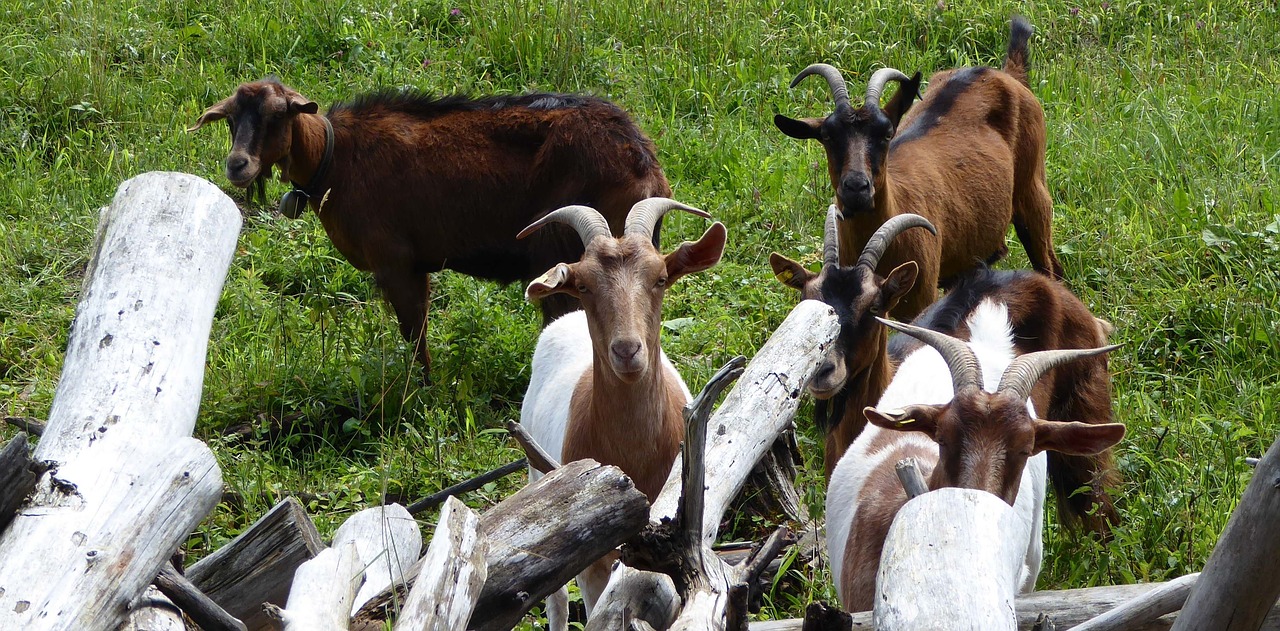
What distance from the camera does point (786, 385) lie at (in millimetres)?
3582

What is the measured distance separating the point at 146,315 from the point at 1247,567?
2.75 meters

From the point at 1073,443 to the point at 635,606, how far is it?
162cm

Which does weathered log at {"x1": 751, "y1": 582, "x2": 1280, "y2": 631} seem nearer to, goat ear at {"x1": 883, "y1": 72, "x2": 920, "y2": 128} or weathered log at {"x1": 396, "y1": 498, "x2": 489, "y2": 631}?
weathered log at {"x1": 396, "y1": 498, "x2": 489, "y2": 631}

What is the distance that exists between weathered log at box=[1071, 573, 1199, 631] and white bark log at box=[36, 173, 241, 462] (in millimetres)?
2281

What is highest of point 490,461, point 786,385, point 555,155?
point 786,385

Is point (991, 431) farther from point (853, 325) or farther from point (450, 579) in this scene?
point (450, 579)

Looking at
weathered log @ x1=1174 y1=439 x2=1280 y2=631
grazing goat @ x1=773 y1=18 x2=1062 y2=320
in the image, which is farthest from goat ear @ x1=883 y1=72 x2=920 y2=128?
weathered log @ x1=1174 y1=439 x2=1280 y2=631

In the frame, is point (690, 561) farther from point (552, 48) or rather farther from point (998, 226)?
point (552, 48)

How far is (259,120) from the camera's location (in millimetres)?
6094

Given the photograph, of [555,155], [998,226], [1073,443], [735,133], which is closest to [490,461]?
[555,155]

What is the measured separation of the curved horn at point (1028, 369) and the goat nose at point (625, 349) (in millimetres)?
1127

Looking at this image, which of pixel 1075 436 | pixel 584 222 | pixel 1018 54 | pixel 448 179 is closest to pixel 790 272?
pixel 584 222

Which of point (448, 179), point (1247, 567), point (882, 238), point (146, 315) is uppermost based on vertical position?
point (1247, 567)

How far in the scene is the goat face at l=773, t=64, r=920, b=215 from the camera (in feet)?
18.6
